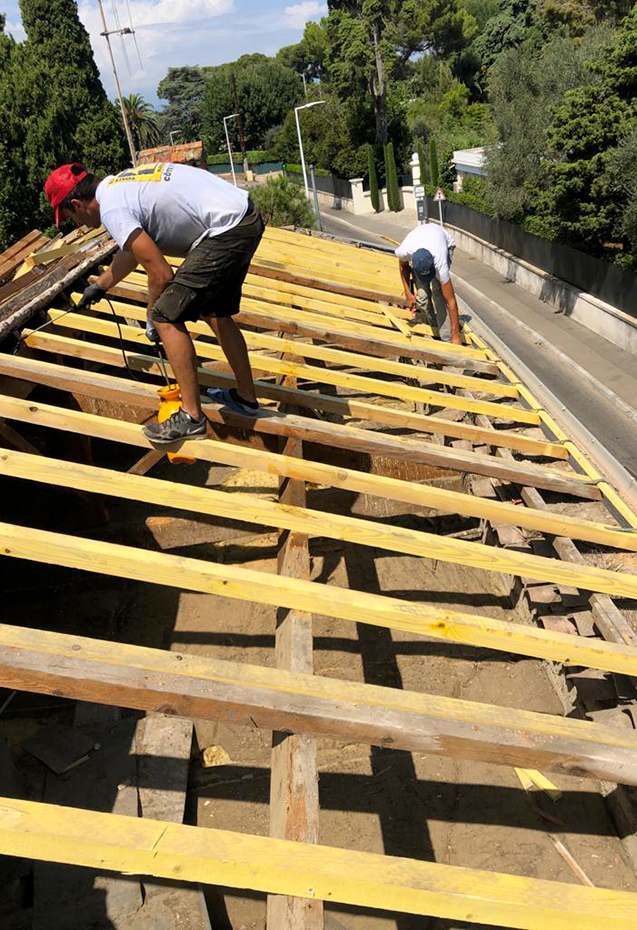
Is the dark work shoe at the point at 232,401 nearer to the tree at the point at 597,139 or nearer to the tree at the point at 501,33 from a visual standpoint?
the tree at the point at 597,139

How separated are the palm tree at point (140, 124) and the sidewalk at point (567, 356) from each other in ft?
173

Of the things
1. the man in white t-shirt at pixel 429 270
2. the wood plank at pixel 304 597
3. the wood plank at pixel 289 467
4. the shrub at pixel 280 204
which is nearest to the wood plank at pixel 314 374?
the wood plank at pixel 289 467

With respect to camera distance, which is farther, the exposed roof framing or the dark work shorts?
the dark work shorts

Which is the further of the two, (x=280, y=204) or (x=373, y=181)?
(x=373, y=181)

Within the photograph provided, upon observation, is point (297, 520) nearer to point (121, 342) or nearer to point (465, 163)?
point (121, 342)

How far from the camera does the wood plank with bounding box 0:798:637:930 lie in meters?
2.11

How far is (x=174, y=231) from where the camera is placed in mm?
4051

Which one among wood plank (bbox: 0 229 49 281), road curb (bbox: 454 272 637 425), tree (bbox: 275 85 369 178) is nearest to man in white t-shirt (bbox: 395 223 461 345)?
wood plank (bbox: 0 229 49 281)

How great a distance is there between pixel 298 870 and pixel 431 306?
7.95 metres

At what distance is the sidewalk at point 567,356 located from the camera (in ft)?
45.1

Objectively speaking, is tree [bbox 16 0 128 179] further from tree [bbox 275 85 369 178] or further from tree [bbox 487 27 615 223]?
tree [bbox 275 85 369 178]

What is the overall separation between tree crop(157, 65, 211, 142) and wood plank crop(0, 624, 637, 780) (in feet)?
408

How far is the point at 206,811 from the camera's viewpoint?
4215 mm

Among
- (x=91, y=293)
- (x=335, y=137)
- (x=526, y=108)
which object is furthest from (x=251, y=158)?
(x=91, y=293)
